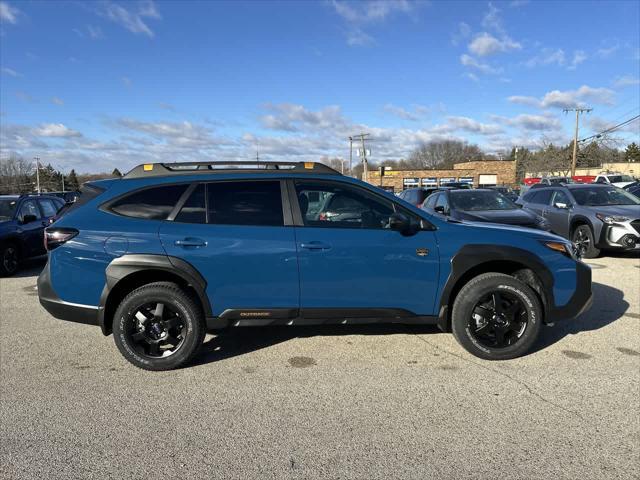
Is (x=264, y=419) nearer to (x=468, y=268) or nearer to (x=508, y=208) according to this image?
(x=468, y=268)

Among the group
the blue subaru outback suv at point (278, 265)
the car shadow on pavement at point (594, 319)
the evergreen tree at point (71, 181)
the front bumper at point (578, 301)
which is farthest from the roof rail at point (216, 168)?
the evergreen tree at point (71, 181)

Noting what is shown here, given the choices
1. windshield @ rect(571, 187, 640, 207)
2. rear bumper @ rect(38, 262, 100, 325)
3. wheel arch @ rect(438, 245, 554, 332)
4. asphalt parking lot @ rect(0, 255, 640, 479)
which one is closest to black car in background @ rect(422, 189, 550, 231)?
windshield @ rect(571, 187, 640, 207)

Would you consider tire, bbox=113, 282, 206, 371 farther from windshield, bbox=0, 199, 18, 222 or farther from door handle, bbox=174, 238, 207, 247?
windshield, bbox=0, 199, 18, 222

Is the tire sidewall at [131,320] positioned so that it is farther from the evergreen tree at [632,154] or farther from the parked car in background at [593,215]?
the evergreen tree at [632,154]

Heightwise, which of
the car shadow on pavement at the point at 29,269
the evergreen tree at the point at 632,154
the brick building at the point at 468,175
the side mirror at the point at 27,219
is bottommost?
the car shadow on pavement at the point at 29,269

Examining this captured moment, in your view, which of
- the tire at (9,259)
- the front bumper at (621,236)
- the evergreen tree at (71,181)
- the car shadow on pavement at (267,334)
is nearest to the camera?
the car shadow on pavement at (267,334)

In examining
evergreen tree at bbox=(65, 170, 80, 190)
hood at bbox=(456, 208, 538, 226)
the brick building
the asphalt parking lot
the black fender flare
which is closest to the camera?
the asphalt parking lot

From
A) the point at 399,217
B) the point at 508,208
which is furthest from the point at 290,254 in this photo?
the point at 508,208

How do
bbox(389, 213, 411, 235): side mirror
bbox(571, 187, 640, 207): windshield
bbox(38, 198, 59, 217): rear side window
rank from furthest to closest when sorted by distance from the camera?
bbox(38, 198, 59, 217): rear side window, bbox(571, 187, 640, 207): windshield, bbox(389, 213, 411, 235): side mirror

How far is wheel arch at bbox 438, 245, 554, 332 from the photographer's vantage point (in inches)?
152

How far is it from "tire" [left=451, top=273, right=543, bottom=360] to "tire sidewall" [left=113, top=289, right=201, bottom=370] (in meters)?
2.36

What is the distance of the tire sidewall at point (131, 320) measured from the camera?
3.71 metres

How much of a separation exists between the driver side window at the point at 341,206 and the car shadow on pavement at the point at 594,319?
6.48ft

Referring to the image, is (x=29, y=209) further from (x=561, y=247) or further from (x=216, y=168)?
(x=561, y=247)
